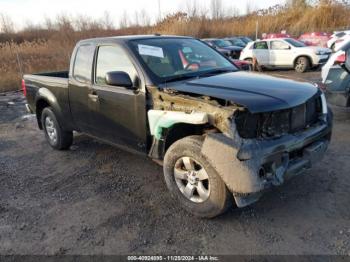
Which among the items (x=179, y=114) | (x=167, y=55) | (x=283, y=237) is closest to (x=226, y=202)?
(x=283, y=237)

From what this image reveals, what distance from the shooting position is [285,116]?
3.33 metres

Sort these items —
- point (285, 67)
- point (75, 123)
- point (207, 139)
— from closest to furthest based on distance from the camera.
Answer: point (207, 139), point (75, 123), point (285, 67)

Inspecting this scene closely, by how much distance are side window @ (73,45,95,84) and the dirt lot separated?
4.44ft

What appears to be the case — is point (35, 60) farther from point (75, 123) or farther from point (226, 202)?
point (226, 202)

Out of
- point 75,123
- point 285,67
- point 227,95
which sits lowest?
point 285,67

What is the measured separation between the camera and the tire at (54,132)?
5.68 metres

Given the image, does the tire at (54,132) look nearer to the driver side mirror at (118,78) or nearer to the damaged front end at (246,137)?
the driver side mirror at (118,78)

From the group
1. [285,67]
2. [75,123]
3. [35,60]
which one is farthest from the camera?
[35,60]

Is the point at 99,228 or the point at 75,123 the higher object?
the point at 75,123

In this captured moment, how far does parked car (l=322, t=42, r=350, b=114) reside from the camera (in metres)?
5.97

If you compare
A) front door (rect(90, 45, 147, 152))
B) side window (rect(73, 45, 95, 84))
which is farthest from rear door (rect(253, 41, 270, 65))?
front door (rect(90, 45, 147, 152))

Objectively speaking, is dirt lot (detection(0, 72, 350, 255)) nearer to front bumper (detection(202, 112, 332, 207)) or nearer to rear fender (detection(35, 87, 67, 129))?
front bumper (detection(202, 112, 332, 207))

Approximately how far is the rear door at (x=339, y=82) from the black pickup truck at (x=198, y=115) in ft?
7.46

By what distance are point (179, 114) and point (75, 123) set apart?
2.34 m
